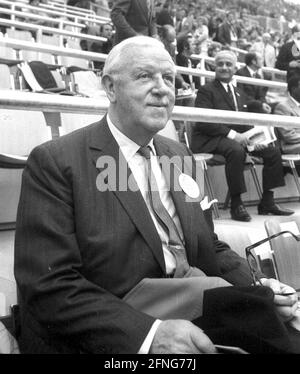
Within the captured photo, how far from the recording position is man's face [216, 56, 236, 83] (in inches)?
174

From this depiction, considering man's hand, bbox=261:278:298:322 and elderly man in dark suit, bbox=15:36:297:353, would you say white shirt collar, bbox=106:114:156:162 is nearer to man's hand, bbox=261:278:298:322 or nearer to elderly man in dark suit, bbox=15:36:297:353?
elderly man in dark suit, bbox=15:36:297:353

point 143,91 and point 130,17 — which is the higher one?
point 130,17

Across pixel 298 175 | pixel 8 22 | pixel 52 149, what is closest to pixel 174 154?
pixel 52 149

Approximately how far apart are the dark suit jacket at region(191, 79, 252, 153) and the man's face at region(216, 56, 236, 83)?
72mm

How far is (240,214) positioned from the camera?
11.8 ft


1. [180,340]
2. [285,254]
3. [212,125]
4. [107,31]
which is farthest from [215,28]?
[180,340]

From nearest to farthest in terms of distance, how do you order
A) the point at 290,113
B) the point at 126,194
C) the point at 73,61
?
the point at 126,194
the point at 290,113
the point at 73,61

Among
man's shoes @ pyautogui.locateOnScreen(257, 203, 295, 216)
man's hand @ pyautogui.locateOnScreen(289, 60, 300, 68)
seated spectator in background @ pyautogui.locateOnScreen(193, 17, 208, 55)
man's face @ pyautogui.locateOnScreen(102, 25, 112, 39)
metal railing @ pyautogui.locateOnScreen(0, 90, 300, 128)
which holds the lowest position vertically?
man's shoes @ pyautogui.locateOnScreen(257, 203, 295, 216)

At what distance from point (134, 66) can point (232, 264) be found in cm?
68

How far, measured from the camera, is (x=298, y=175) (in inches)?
180

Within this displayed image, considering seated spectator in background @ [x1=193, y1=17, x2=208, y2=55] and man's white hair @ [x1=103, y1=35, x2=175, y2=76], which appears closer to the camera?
man's white hair @ [x1=103, y1=35, x2=175, y2=76]

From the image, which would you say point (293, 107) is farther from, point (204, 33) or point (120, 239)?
point (204, 33)

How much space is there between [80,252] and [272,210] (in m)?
2.71

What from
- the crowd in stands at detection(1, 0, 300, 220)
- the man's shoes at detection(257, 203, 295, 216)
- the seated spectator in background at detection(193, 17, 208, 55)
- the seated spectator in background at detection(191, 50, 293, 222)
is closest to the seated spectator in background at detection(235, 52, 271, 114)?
the crowd in stands at detection(1, 0, 300, 220)
